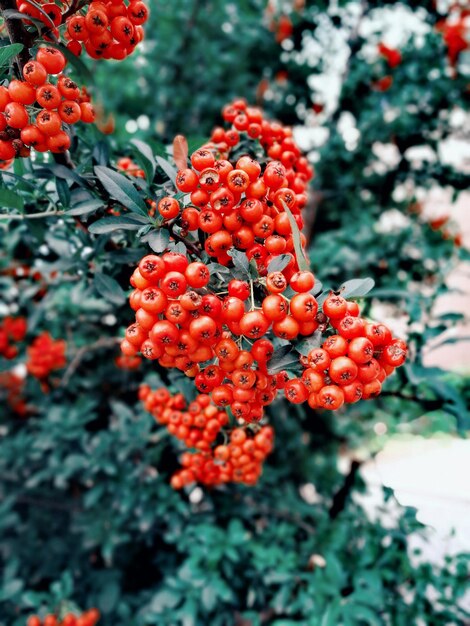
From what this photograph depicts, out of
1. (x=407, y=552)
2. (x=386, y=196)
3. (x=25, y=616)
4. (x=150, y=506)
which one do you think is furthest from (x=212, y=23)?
(x=25, y=616)

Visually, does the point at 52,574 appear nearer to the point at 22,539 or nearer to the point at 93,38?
the point at 22,539

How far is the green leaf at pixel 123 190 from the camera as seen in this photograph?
105cm

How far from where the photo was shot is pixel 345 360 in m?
0.84

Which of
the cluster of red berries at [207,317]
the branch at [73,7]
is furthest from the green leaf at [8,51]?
the cluster of red berries at [207,317]

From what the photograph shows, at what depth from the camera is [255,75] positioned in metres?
4.16

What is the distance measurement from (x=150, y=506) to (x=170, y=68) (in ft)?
11.8

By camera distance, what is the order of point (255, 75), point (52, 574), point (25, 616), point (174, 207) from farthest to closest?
point (255, 75), point (52, 574), point (25, 616), point (174, 207)

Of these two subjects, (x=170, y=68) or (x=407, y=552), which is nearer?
(x=407, y=552)

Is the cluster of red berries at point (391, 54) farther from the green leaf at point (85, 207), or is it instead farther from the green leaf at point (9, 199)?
the green leaf at point (9, 199)

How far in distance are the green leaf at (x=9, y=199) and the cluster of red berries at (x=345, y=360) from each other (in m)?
0.87

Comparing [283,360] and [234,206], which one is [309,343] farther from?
[234,206]

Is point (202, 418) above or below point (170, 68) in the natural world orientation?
below

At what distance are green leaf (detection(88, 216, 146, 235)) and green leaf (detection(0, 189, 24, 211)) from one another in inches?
10.0

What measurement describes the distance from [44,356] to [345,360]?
8.46 ft
